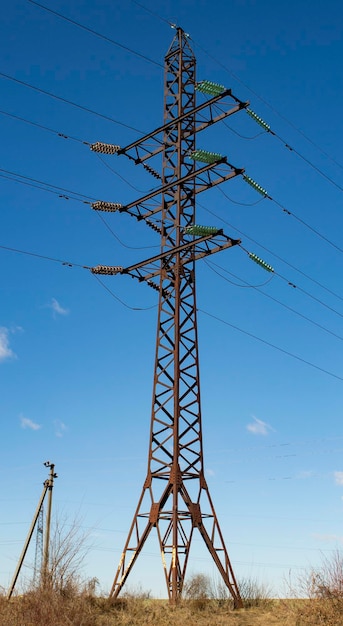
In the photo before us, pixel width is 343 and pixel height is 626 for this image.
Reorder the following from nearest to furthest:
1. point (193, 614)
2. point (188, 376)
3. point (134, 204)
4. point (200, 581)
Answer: point (193, 614) → point (200, 581) → point (188, 376) → point (134, 204)

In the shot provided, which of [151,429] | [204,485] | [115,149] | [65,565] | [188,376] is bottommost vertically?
[65,565]

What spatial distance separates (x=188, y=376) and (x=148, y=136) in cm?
1069

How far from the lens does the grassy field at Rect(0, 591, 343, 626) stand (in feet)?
68.4

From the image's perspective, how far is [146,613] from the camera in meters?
22.7

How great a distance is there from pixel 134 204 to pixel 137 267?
276cm

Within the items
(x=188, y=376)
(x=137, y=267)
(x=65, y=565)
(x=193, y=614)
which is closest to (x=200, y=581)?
(x=193, y=614)

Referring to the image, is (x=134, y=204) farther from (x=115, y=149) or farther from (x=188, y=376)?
(x=188, y=376)

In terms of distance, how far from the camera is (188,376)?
1072 inches

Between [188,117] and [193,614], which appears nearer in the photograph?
[193,614]

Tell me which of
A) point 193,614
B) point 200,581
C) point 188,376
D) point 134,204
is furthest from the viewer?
point 134,204

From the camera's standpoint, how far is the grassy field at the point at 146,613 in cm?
2086

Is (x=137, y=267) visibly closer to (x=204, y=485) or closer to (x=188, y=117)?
(x=188, y=117)

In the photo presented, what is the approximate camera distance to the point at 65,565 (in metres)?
22.5

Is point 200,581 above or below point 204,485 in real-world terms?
below
